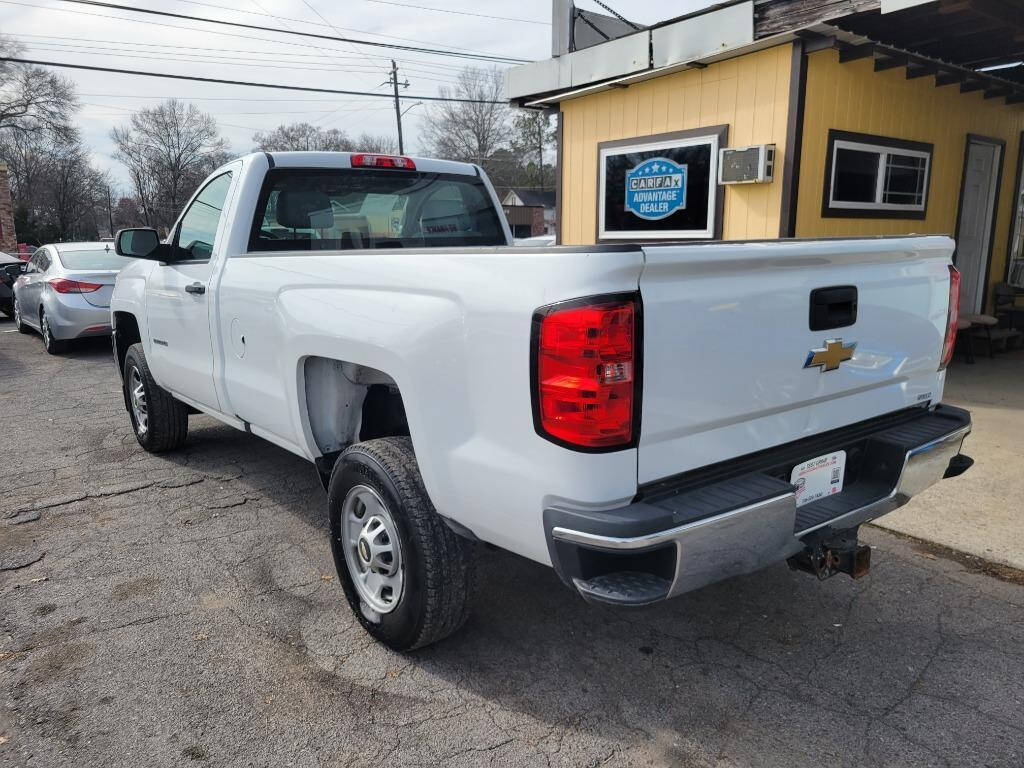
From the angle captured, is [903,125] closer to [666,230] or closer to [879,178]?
[879,178]

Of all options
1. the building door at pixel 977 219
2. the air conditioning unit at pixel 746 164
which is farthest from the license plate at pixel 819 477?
the building door at pixel 977 219

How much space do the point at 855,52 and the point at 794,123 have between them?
2.78 feet

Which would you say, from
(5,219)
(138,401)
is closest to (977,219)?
(138,401)

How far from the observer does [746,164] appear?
744 centimetres

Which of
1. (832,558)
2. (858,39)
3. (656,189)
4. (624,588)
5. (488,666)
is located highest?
(858,39)

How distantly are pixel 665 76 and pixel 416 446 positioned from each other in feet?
22.5

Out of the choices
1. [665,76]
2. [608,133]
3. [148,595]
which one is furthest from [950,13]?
[148,595]

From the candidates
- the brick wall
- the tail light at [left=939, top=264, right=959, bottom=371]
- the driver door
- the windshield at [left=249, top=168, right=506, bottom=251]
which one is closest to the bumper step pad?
the tail light at [left=939, top=264, right=959, bottom=371]

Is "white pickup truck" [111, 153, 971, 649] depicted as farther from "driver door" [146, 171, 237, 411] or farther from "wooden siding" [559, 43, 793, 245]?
"wooden siding" [559, 43, 793, 245]

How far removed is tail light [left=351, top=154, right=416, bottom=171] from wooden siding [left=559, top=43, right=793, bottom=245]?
3676mm

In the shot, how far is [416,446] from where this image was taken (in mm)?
2604

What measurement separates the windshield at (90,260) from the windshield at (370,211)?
24.1 ft

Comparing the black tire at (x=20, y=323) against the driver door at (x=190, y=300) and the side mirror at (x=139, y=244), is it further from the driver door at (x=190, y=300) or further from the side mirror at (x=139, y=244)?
the side mirror at (x=139, y=244)

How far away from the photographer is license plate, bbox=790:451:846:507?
2.69 m
